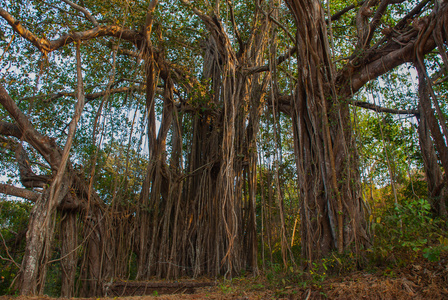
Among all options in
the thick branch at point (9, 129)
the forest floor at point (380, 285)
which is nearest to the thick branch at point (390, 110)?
the forest floor at point (380, 285)

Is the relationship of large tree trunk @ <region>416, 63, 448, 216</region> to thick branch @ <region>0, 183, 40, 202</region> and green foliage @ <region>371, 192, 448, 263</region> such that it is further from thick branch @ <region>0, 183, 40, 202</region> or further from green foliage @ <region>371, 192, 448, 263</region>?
thick branch @ <region>0, 183, 40, 202</region>

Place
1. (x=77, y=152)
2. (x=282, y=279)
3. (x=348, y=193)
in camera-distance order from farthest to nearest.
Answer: (x=77, y=152) < (x=348, y=193) < (x=282, y=279)

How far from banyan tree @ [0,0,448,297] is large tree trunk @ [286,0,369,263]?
1 centimetres

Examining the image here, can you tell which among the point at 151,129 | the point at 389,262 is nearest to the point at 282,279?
the point at 389,262

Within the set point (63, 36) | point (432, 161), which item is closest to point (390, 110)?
point (432, 161)

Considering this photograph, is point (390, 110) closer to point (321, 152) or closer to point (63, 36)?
point (321, 152)

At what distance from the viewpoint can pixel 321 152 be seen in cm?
331

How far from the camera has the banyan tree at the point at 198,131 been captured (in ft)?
10.0

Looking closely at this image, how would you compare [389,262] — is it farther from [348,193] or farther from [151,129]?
[151,129]

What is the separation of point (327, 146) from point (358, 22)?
1.50 metres

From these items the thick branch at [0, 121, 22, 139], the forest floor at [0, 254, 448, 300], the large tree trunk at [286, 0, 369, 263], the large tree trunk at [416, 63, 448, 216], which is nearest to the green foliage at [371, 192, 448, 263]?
the forest floor at [0, 254, 448, 300]

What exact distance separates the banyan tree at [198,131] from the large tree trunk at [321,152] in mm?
14

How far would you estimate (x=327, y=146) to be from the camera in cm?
324

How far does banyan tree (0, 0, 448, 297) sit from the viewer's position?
3.06 m
